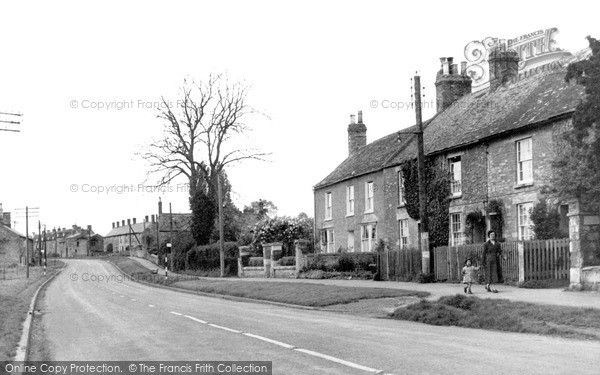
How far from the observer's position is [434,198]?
3362 centimetres

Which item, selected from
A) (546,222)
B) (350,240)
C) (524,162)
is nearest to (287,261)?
(350,240)

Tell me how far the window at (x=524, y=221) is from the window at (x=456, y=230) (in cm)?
415

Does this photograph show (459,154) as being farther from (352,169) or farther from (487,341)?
(487,341)

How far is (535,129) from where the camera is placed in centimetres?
2716

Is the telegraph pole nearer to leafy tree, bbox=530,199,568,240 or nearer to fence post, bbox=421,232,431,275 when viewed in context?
fence post, bbox=421,232,431,275

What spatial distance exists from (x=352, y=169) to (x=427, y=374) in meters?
36.5

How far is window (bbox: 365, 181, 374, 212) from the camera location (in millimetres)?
40750

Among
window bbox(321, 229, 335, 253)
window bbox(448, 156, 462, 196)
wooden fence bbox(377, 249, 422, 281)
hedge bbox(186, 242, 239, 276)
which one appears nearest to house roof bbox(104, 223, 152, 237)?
hedge bbox(186, 242, 239, 276)

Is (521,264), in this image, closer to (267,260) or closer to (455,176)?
(455,176)

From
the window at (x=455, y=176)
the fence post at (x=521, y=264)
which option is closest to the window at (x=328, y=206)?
the window at (x=455, y=176)

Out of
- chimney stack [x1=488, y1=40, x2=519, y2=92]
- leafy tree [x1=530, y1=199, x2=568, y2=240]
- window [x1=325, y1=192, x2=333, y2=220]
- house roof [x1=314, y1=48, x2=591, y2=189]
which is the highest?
chimney stack [x1=488, y1=40, x2=519, y2=92]

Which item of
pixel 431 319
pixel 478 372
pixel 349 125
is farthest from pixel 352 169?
pixel 478 372

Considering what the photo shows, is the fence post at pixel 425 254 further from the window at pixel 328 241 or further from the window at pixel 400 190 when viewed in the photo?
the window at pixel 328 241

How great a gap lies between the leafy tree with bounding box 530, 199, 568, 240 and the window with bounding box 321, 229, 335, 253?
69.3 feet
